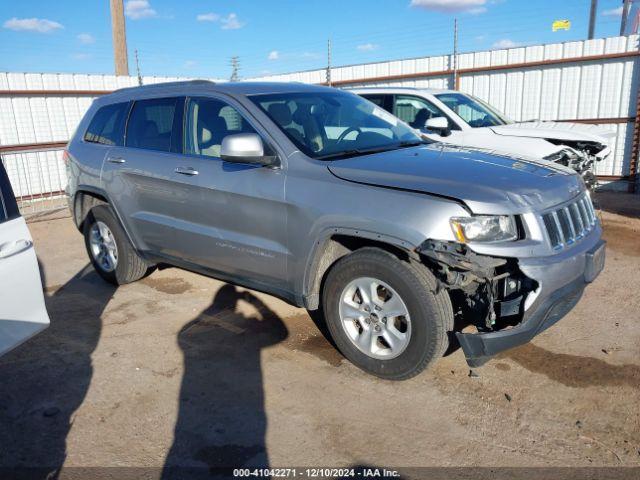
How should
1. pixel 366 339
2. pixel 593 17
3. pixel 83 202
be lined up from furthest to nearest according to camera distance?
pixel 593 17 < pixel 83 202 < pixel 366 339

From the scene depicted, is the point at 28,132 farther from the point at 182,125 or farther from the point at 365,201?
the point at 365,201

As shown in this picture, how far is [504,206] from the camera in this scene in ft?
10.1

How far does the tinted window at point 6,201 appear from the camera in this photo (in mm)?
2918

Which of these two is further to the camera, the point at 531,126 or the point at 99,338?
the point at 531,126

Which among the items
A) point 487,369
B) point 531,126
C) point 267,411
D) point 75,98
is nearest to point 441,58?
point 531,126

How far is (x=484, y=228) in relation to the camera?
10.1 feet

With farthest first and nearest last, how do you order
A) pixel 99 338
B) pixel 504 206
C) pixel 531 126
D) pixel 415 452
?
pixel 531 126
pixel 99 338
pixel 504 206
pixel 415 452

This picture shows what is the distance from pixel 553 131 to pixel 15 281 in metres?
6.59

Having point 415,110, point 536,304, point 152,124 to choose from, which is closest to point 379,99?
point 415,110

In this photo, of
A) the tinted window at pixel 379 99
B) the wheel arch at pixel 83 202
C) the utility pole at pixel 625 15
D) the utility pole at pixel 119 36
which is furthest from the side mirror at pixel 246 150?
the utility pole at pixel 625 15

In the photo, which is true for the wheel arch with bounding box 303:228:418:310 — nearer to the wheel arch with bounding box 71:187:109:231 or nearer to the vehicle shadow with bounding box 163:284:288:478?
the vehicle shadow with bounding box 163:284:288:478

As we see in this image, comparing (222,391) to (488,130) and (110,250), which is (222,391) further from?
(488,130)

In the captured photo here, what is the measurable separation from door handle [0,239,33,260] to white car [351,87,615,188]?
457cm

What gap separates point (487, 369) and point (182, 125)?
3081mm
